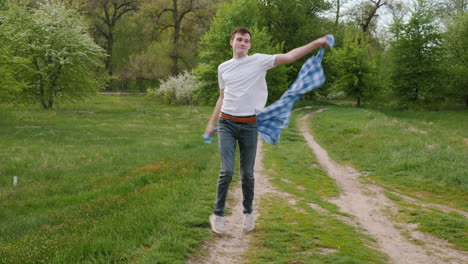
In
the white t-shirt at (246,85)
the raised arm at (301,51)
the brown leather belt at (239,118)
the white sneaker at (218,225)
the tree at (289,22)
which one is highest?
the tree at (289,22)

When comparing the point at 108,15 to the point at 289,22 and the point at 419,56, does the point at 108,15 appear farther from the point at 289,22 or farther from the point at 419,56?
the point at 419,56

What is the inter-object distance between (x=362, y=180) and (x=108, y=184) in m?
7.33

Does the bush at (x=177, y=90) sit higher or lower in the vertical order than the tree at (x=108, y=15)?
lower

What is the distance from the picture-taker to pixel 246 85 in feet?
16.8

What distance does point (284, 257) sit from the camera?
4582 mm

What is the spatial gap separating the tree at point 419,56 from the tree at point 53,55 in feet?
102

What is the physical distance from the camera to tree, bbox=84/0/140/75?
200 feet

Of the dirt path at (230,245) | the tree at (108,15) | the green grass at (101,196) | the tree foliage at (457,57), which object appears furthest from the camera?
the tree at (108,15)

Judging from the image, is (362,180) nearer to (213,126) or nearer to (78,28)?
(213,126)

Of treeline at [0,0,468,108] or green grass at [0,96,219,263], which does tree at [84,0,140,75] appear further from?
green grass at [0,96,219,263]

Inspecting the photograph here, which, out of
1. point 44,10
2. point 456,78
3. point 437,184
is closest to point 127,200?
point 437,184

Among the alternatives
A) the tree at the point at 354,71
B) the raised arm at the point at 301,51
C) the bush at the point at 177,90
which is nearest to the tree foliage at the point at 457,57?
the tree at the point at 354,71

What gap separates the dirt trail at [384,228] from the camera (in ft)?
17.3

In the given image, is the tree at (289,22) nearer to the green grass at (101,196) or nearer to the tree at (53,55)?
the tree at (53,55)
